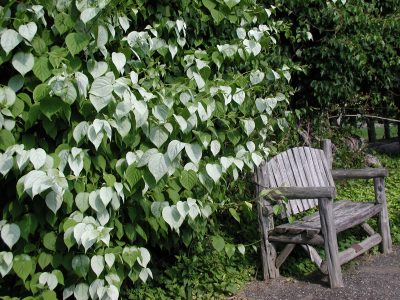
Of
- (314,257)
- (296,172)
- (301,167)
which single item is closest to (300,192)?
(314,257)

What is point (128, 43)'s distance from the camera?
10.8ft

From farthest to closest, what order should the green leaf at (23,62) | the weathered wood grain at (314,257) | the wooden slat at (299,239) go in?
the weathered wood grain at (314,257), the wooden slat at (299,239), the green leaf at (23,62)

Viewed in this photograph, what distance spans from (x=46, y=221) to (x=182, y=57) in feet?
4.81

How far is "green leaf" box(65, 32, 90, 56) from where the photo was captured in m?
2.79

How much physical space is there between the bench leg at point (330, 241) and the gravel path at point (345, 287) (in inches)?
3.5

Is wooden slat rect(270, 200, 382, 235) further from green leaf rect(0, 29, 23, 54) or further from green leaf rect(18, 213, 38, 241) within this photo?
green leaf rect(0, 29, 23, 54)

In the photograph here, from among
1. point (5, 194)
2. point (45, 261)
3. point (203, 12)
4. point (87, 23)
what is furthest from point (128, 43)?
point (45, 261)

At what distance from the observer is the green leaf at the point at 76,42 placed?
279cm

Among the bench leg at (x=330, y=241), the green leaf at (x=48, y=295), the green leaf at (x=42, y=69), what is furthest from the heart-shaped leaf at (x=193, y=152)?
the bench leg at (x=330, y=241)

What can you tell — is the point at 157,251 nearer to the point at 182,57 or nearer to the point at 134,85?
the point at 182,57

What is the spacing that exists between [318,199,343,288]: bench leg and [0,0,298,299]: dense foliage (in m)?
0.89

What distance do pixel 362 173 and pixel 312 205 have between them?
56 centimetres

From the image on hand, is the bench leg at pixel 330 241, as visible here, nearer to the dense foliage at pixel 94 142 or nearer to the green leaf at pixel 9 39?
the dense foliage at pixel 94 142

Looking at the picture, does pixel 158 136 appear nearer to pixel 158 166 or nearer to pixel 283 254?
pixel 158 166
